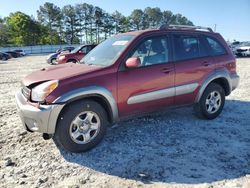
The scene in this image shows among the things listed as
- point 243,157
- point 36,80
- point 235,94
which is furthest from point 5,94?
point 243,157

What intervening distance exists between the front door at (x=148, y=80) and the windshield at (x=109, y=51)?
0.23 meters

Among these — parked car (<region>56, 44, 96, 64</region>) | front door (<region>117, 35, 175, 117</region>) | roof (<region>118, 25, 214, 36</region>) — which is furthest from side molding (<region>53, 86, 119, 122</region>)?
parked car (<region>56, 44, 96, 64</region>)

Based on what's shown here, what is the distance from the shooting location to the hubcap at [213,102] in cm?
635

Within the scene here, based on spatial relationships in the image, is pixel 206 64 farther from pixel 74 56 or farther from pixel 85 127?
pixel 74 56

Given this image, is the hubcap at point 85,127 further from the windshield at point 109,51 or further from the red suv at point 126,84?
the windshield at point 109,51

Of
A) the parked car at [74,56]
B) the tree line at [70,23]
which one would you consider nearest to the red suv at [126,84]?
the parked car at [74,56]

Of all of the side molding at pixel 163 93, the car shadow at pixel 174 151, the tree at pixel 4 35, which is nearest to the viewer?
the car shadow at pixel 174 151

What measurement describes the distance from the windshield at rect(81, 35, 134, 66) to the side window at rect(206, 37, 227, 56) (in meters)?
1.90

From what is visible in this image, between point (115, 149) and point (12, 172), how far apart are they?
1.54 meters

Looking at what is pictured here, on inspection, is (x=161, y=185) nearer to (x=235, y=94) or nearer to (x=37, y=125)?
(x=37, y=125)

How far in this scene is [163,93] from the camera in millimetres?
5504

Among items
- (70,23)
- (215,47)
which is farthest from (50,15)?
(215,47)

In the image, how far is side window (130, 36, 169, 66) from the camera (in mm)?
5328

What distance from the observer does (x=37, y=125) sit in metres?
4.48
